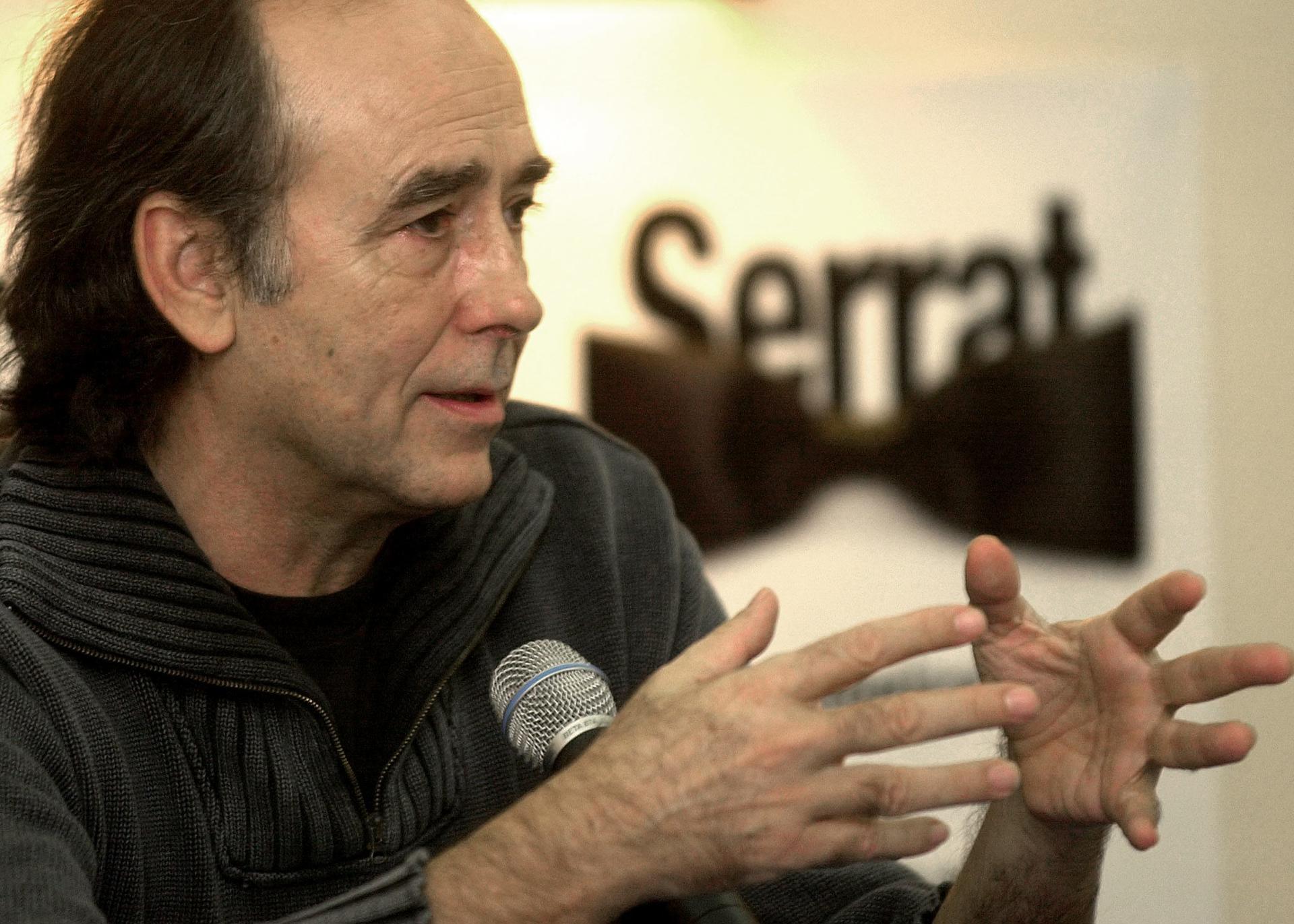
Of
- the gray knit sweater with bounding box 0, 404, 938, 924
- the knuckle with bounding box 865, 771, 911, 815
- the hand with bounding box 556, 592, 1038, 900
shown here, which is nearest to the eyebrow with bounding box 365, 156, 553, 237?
the gray knit sweater with bounding box 0, 404, 938, 924

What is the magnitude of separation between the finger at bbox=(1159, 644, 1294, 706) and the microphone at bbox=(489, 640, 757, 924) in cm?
39

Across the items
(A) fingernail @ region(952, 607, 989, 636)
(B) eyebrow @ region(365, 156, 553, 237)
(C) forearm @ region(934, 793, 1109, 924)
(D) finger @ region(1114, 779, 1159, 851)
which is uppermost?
(B) eyebrow @ region(365, 156, 553, 237)

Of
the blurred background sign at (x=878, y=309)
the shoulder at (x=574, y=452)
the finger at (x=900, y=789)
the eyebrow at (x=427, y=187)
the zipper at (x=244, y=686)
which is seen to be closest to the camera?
the finger at (x=900, y=789)

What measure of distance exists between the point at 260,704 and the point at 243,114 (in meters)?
0.63

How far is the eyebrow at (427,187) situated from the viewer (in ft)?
4.60

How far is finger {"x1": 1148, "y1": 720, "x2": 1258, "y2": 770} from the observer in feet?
3.40

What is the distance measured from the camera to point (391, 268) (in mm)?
1410

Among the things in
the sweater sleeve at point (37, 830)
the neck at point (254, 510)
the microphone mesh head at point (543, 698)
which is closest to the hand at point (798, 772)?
the microphone mesh head at point (543, 698)

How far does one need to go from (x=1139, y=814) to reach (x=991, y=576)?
9.0 inches

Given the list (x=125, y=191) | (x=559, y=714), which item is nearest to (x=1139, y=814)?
(x=559, y=714)

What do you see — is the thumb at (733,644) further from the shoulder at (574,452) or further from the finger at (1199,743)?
the shoulder at (574,452)

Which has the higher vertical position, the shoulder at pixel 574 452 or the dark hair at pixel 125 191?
the dark hair at pixel 125 191

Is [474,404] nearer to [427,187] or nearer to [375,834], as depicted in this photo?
[427,187]

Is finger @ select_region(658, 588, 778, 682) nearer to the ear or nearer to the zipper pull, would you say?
the zipper pull
